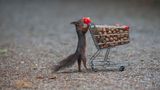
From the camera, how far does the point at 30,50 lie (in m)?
9.40

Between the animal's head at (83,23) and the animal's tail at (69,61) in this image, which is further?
the animal's tail at (69,61)

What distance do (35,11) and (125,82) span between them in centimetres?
1296

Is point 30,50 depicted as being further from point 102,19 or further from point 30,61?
point 102,19

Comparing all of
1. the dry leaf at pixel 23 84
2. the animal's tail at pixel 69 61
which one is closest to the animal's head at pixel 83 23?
the animal's tail at pixel 69 61

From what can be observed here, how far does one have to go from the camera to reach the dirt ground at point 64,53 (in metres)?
6.20

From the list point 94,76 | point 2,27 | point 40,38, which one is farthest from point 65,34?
point 94,76

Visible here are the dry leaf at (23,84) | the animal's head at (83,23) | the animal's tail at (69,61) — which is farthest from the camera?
the animal's tail at (69,61)

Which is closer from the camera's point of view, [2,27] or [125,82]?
[125,82]

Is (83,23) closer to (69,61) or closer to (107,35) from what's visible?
(107,35)

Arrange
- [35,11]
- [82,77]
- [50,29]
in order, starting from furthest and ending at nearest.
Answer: [35,11] < [50,29] < [82,77]

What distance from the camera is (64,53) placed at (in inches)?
352

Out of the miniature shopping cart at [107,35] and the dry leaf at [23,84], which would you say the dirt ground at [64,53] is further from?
the miniature shopping cart at [107,35]

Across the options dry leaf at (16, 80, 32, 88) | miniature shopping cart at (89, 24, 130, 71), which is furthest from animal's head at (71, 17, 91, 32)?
dry leaf at (16, 80, 32, 88)

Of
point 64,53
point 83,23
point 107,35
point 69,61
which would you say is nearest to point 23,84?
point 69,61
